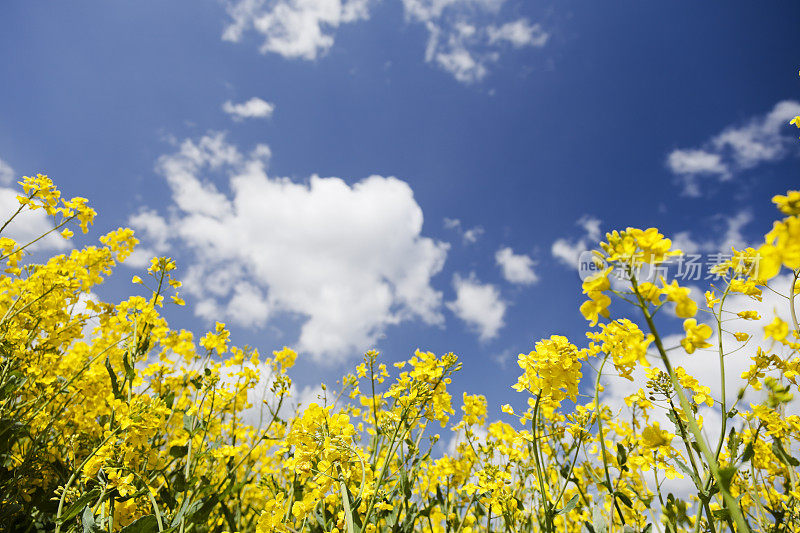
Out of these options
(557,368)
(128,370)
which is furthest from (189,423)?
(557,368)

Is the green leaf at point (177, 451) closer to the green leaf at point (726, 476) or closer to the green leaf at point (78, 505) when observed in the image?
the green leaf at point (78, 505)

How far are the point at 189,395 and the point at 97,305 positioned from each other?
1.16m

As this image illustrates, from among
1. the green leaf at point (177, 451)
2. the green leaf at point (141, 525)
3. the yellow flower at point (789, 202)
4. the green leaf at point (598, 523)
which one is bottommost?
the green leaf at point (141, 525)

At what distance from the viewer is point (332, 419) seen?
1816 mm

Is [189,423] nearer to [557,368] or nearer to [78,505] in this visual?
[78,505]

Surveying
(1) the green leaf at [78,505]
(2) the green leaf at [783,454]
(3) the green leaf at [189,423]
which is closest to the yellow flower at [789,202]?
(2) the green leaf at [783,454]

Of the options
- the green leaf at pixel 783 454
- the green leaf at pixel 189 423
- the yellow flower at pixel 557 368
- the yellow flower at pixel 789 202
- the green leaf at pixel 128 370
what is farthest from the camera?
the green leaf at pixel 189 423

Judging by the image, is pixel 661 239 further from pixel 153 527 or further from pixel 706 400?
pixel 153 527

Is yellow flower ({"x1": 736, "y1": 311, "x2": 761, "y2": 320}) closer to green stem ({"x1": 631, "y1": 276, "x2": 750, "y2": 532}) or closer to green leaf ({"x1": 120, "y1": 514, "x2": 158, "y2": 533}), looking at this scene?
green stem ({"x1": 631, "y1": 276, "x2": 750, "y2": 532})

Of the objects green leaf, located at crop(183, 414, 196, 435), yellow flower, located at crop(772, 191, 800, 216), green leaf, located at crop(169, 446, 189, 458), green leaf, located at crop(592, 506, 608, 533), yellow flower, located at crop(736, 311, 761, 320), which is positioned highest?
yellow flower, located at crop(736, 311, 761, 320)

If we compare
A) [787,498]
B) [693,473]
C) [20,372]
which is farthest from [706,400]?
[20,372]

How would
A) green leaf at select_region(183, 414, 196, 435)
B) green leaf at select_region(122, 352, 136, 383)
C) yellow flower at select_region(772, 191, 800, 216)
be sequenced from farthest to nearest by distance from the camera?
green leaf at select_region(183, 414, 196, 435), green leaf at select_region(122, 352, 136, 383), yellow flower at select_region(772, 191, 800, 216)

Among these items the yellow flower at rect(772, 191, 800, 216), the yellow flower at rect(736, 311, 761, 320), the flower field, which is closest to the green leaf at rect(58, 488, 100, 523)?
the flower field

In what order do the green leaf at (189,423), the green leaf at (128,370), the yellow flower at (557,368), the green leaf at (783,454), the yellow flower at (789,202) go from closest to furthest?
the yellow flower at (789,202)
the yellow flower at (557,368)
the green leaf at (783,454)
the green leaf at (128,370)
the green leaf at (189,423)
